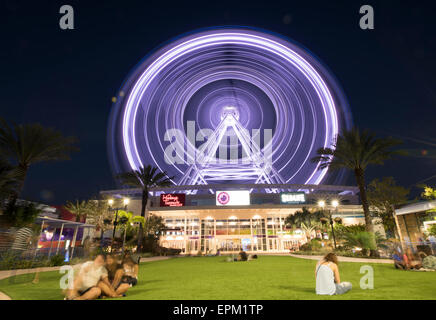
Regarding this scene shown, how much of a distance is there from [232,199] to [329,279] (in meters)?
31.6

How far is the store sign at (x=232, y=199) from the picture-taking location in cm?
3650

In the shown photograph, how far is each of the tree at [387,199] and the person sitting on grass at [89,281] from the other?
105 feet

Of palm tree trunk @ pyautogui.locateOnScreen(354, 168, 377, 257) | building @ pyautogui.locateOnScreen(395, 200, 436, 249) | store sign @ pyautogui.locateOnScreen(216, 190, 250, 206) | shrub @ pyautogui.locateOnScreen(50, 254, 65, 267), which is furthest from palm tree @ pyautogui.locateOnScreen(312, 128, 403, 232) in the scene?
shrub @ pyautogui.locateOnScreen(50, 254, 65, 267)

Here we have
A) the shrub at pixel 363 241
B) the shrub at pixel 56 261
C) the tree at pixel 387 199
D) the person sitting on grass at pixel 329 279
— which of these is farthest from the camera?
the tree at pixel 387 199

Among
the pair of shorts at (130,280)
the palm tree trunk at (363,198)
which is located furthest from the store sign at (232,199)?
the pair of shorts at (130,280)

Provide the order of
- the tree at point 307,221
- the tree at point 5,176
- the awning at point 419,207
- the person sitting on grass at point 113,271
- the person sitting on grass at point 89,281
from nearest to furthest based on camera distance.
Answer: the person sitting on grass at point 89,281, the person sitting on grass at point 113,271, the tree at point 5,176, the awning at point 419,207, the tree at point 307,221

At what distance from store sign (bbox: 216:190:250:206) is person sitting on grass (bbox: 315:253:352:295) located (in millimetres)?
30918

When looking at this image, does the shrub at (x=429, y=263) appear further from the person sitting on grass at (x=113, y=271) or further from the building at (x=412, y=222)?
the building at (x=412, y=222)

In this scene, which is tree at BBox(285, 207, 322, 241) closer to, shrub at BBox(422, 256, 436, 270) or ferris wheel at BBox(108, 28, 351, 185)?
ferris wheel at BBox(108, 28, 351, 185)

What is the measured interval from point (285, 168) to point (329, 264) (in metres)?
30.7

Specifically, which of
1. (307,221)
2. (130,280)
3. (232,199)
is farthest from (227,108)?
(130,280)

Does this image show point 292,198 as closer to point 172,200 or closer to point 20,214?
point 172,200
